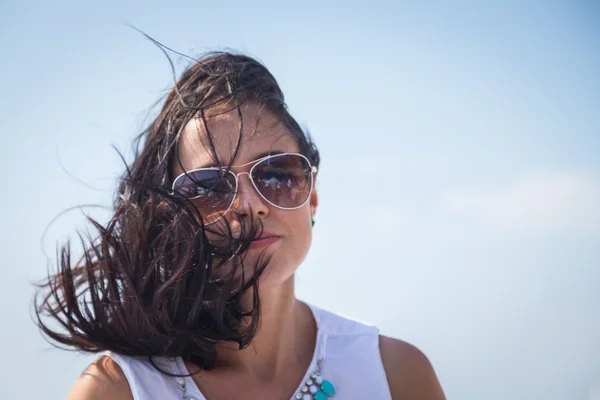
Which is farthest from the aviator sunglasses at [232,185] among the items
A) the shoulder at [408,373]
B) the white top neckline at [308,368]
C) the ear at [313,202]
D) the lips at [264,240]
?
the shoulder at [408,373]

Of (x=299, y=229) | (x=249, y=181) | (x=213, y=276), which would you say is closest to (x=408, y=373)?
(x=299, y=229)

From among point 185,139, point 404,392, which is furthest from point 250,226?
point 404,392

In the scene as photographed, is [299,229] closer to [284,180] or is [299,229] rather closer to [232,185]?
[284,180]

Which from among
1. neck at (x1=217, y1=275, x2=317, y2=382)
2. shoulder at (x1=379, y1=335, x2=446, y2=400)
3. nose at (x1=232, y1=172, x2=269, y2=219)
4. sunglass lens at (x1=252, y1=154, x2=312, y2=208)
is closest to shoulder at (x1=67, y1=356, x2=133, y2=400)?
neck at (x1=217, y1=275, x2=317, y2=382)

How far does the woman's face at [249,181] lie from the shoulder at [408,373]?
0.68 meters

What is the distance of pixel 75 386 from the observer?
2.03 metres

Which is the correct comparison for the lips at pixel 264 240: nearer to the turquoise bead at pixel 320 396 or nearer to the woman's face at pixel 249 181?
the woman's face at pixel 249 181

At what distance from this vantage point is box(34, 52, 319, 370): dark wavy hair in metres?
2.14

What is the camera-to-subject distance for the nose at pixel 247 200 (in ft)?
7.36

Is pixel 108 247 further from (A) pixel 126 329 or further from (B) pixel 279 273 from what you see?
(B) pixel 279 273

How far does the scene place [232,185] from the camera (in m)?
2.24

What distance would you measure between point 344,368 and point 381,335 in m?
0.32

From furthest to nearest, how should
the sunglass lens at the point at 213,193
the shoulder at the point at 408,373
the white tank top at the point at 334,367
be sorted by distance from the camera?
the shoulder at the point at 408,373 < the sunglass lens at the point at 213,193 < the white tank top at the point at 334,367

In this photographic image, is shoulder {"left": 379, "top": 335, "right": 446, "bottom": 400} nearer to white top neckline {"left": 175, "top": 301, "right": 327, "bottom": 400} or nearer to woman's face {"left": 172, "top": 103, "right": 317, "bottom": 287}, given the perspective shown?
white top neckline {"left": 175, "top": 301, "right": 327, "bottom": 400}
